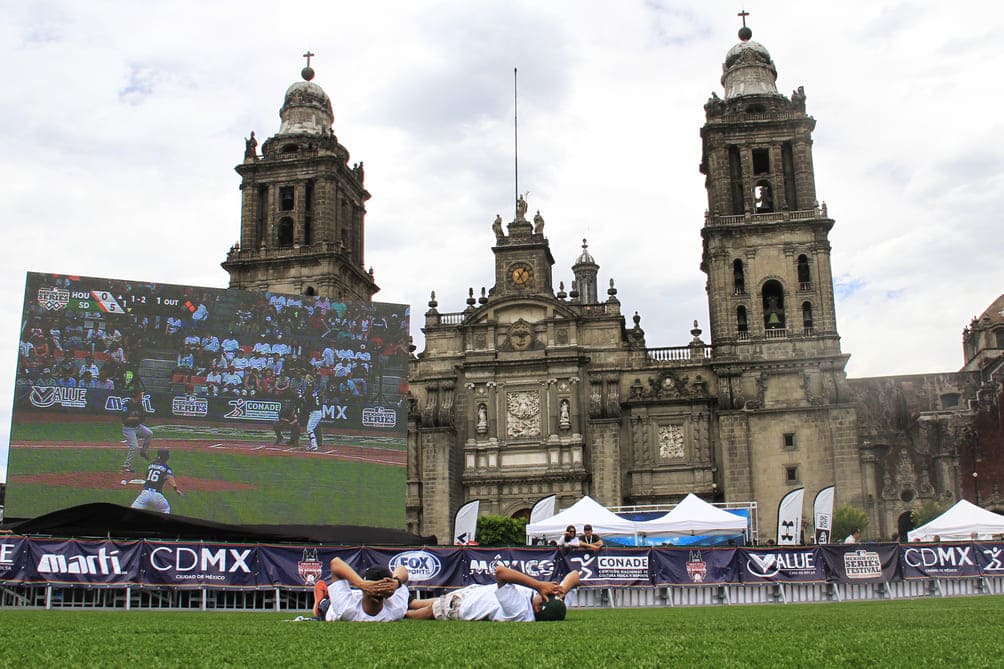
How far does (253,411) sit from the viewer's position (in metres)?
35.1

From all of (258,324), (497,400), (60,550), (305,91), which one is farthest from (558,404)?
(60,550)

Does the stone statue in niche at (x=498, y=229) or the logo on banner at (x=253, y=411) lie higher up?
the stone statue in niche at (x=498, y=229)

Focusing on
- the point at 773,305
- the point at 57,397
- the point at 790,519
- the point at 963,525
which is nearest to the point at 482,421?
the point at 773,305

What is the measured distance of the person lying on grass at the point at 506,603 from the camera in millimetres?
10555

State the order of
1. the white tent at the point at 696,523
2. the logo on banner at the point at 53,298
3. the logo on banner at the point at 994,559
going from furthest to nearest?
the logo on banner at the point at 53,298 < the white tent at the point at 696,523 < the logo on banner at the point at 994,559

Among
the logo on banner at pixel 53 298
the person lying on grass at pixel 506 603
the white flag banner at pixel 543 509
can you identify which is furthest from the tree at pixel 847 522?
the person lying on grass at pixel 506 603

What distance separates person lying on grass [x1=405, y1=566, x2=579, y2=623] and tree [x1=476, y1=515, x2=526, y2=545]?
93.5 ft

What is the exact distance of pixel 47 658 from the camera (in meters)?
6.71

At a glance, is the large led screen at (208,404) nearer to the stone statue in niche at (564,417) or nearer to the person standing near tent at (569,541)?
the stone statue in niche at (564,417)

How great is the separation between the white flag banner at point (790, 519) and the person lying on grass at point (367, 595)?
24003mm

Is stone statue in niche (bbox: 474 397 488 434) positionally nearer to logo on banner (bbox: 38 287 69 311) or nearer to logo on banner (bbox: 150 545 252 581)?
logo on banner (bbox: 38 287 69 311)

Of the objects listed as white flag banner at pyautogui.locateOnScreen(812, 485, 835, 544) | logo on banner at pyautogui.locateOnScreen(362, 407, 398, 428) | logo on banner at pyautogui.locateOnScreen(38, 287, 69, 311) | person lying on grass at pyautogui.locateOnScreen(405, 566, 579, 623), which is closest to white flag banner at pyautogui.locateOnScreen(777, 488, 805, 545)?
white flag banner at pyautogui.locateOnScreen(812, 485, 835, 544)

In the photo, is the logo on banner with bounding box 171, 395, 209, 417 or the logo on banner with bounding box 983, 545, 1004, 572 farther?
the logo on banner with bounding box 171, 395, 209, 417

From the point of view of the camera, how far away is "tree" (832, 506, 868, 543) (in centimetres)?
3866
